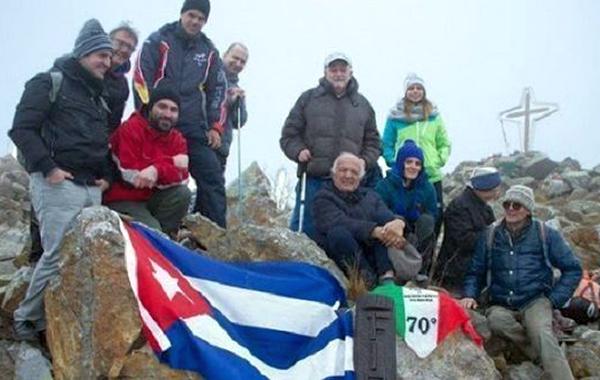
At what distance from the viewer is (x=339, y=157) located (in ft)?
27.6

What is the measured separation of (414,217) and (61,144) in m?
4.21

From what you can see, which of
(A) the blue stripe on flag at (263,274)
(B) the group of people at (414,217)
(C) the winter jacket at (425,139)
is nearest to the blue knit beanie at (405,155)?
(B) the group of people at (414,217)

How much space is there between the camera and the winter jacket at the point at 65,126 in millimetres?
6668

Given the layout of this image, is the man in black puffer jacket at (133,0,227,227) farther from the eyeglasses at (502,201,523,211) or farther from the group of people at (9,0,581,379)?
the eyeglasses at (502,201,523,211)

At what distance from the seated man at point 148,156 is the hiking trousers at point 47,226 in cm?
87

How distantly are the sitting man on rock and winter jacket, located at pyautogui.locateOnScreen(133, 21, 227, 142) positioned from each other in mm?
3623

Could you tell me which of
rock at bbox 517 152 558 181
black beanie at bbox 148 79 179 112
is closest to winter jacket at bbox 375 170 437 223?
black beanie at bbox 148 79 179 112

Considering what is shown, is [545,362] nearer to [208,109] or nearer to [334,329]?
[334,329]

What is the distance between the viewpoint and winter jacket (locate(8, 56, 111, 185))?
667 centimetres

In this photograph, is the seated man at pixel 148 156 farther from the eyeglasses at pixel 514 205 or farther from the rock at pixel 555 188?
the rock at pixel 555 188

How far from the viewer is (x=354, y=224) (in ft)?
26.0

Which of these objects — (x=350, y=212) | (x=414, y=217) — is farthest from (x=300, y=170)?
(x=414, y=217)

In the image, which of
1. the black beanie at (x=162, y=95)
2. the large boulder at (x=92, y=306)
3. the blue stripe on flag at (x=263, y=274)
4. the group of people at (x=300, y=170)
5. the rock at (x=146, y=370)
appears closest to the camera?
the rock at (x=146, y=370)

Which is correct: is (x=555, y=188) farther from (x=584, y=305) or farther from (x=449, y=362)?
(x=449, y=362)
